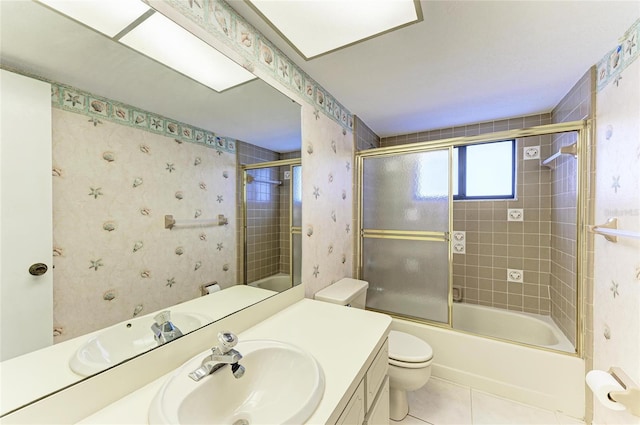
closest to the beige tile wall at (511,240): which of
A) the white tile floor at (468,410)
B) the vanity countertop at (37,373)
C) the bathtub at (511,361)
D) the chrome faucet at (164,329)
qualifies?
the bathtub at (511,361)

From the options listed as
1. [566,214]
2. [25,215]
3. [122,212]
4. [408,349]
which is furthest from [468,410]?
[25,215]

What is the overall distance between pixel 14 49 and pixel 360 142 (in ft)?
7.20

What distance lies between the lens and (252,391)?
829mm

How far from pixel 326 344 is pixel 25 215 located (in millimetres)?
955

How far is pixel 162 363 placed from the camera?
0.76 metres

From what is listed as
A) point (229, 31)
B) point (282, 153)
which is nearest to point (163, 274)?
point (282, 153)

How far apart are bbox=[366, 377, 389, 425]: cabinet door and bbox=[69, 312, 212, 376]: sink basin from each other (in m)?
0.85

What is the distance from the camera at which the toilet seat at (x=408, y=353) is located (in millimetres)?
1412

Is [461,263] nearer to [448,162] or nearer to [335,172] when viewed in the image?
[448,162]

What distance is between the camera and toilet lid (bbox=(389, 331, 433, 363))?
1429 mm

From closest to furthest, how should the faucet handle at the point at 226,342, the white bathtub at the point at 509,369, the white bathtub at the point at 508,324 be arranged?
the faucet handle at the point at 226,342, the white bathtub at the point at 509,369, the white bathtub at the point at 508,324

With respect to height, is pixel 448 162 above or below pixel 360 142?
below

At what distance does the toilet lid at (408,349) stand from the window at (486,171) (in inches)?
58.4

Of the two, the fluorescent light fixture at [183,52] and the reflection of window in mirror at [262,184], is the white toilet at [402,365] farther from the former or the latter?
the fluorescent light fixture at [183,52]
